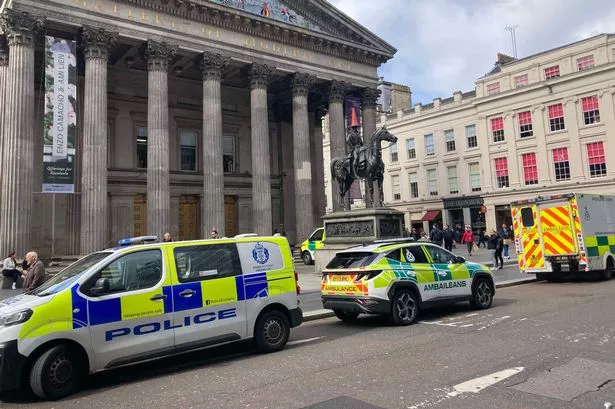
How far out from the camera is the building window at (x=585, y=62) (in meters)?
37.6

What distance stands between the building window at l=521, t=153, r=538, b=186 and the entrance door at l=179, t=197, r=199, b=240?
2816cm

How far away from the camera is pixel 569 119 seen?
38.7 meters

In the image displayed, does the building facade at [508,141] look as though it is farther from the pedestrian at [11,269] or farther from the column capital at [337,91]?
the pedestrian at [11,269]

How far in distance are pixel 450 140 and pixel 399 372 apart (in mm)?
42872

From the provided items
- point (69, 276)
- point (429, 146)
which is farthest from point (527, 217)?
point (429, 146)

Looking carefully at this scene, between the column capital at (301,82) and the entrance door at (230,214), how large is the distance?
8.32 m

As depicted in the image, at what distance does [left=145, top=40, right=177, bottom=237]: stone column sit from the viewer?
22969mm

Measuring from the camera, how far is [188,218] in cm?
3020

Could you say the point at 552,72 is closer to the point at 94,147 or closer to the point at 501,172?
the point at 501,172

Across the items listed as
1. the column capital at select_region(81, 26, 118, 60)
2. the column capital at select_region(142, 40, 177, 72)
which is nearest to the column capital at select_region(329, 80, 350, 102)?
the column capital at select_region(142, 40, 177, 72)

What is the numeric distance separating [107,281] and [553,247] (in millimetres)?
14592

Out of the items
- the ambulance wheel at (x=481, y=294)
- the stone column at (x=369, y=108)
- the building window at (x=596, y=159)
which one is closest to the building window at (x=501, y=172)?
the building window at (x=596, y=159)

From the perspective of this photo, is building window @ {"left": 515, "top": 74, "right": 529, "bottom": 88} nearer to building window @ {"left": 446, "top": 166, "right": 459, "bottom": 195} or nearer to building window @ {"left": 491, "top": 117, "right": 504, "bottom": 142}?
building window @ {"left": 491, "top": 117, "right": 504, "bottom": 142}

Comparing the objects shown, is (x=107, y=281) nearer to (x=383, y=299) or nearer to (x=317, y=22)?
(x=383, y=299)
